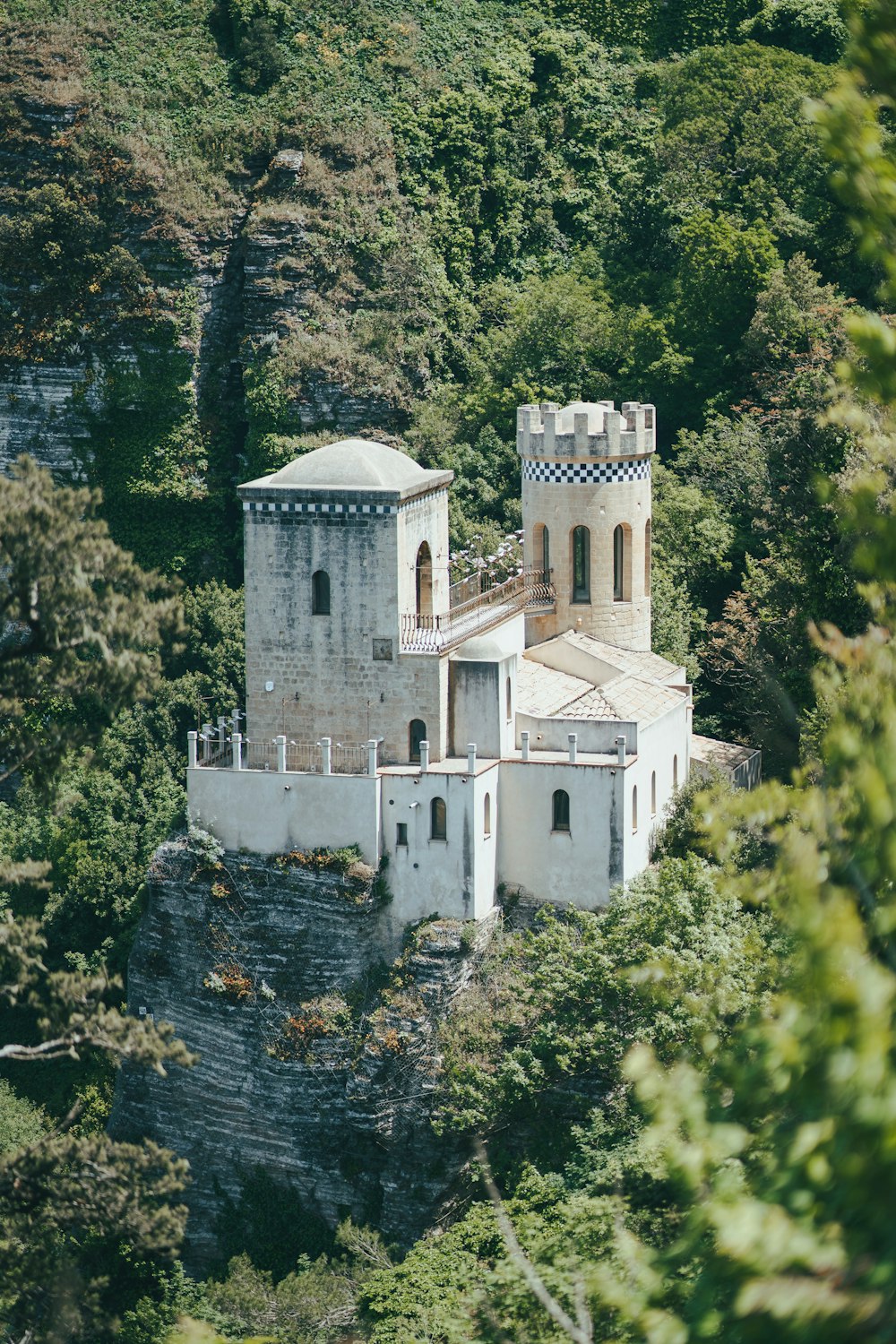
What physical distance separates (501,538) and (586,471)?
10132 millimetres

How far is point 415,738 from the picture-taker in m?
39.6

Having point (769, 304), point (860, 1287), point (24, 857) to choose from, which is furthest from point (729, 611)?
point (860, 1287)

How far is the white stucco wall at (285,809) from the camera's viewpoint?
38938 millimetres

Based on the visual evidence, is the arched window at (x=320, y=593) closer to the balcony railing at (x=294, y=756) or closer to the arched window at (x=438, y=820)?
the balcony railing at (x=294, y=756)

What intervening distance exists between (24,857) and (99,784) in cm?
262

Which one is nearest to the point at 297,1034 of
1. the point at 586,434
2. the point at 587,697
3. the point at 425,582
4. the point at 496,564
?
the point at 587,697

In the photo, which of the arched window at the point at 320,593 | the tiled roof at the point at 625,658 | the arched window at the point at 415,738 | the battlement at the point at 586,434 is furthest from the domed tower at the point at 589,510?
the arched window at the point at 320,593

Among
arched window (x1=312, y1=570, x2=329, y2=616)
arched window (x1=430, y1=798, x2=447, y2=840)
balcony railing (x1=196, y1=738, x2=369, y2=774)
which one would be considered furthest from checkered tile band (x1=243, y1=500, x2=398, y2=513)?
arched window (x1=430, y1=798, x2=447, y2=840)

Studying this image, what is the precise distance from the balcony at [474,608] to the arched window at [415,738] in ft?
4.39

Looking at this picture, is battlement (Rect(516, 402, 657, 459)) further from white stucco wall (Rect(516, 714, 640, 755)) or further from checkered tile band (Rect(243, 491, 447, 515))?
white stucco wall (Rect(516, 714, 640, 755))

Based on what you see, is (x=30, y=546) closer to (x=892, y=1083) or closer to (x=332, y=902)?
(x=892, y=1083)

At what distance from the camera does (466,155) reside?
68625 millimetres

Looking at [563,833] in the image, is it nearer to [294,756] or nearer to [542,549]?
[294,756]

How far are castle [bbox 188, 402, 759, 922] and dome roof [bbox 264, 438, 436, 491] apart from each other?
46 mm
